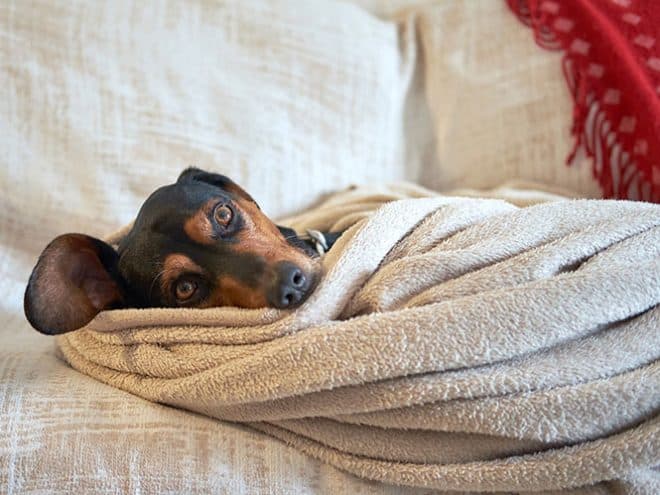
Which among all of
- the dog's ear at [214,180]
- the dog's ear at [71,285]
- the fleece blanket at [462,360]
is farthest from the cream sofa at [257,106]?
the fleece blanket at [462,360]

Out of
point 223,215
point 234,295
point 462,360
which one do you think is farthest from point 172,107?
point 462,360

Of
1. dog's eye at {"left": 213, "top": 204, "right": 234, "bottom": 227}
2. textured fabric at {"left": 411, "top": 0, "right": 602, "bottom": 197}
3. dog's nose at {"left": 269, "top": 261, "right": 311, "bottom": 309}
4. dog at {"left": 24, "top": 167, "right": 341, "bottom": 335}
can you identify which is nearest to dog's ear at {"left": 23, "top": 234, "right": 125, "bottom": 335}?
dog at {"left": 24, "top": 167, "right": 341, "bottom": 335}

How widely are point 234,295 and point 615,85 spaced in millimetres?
1095

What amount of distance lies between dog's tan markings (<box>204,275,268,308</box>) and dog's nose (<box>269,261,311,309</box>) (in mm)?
39

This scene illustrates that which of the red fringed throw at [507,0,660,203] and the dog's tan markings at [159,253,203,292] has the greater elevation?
the red fringed throw at [507,0,660,203]

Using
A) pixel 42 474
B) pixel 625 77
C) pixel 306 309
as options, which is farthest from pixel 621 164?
pixel 42 474

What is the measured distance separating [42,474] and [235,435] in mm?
288

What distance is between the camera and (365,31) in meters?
2.02

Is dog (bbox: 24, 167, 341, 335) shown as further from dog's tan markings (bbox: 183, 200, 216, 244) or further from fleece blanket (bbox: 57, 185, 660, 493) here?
fleece blanket (bbox: 57, 185, 660, 493)

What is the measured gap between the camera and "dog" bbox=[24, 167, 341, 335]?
114cm

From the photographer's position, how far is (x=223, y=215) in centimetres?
128

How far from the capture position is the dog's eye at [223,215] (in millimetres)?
1273

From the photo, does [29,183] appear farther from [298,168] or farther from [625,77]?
[625,77]

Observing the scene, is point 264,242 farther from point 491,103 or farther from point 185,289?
point 491,103
